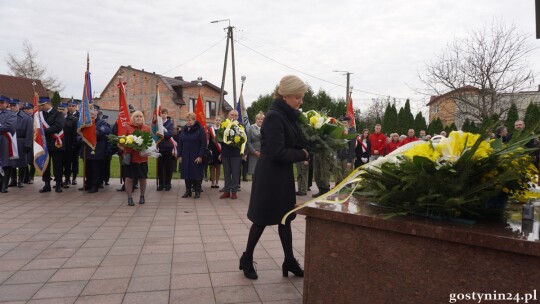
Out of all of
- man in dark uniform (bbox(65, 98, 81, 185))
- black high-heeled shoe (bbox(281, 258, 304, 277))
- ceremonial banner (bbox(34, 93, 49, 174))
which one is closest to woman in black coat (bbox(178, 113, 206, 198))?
man in dark uniform (bbox(65, 98, 81, 185))

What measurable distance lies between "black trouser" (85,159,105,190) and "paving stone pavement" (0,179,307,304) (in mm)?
1686

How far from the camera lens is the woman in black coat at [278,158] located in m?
3.39

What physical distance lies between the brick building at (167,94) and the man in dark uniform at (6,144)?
28.2m

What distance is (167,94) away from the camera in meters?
40.0

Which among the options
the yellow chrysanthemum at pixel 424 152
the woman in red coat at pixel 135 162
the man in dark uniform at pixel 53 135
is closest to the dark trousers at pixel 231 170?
the woman in red coat at pixel 135 162

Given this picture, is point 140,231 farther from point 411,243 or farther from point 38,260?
point 411,243

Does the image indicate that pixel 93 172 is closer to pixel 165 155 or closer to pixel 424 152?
pixel 165 155

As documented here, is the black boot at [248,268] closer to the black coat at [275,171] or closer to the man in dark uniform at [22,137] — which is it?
the black coat at [275,171]

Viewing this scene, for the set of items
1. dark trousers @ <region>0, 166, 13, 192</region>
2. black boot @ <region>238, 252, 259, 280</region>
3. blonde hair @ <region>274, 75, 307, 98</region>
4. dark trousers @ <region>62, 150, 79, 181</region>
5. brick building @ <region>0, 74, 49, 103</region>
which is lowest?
black boot @ <region>238, 252, 259, 280</region>

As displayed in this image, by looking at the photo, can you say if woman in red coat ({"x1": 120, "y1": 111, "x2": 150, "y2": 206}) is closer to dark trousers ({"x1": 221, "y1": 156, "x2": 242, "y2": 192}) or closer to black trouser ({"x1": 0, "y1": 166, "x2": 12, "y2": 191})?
dark trousers ({"x1": 221, "y1": 156, "x2": 242, "y2": 192})

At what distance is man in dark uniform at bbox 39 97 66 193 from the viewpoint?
9.07m

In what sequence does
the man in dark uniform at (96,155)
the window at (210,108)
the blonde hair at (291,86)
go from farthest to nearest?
the window at (210,108)
the man in dark uniform at (96,155)
the blonde hair at (291,86)

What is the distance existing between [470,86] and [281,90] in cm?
2374

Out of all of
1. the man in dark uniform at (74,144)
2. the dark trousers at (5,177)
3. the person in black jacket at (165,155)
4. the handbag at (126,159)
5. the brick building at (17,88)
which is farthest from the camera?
the brick building at (17,88)
